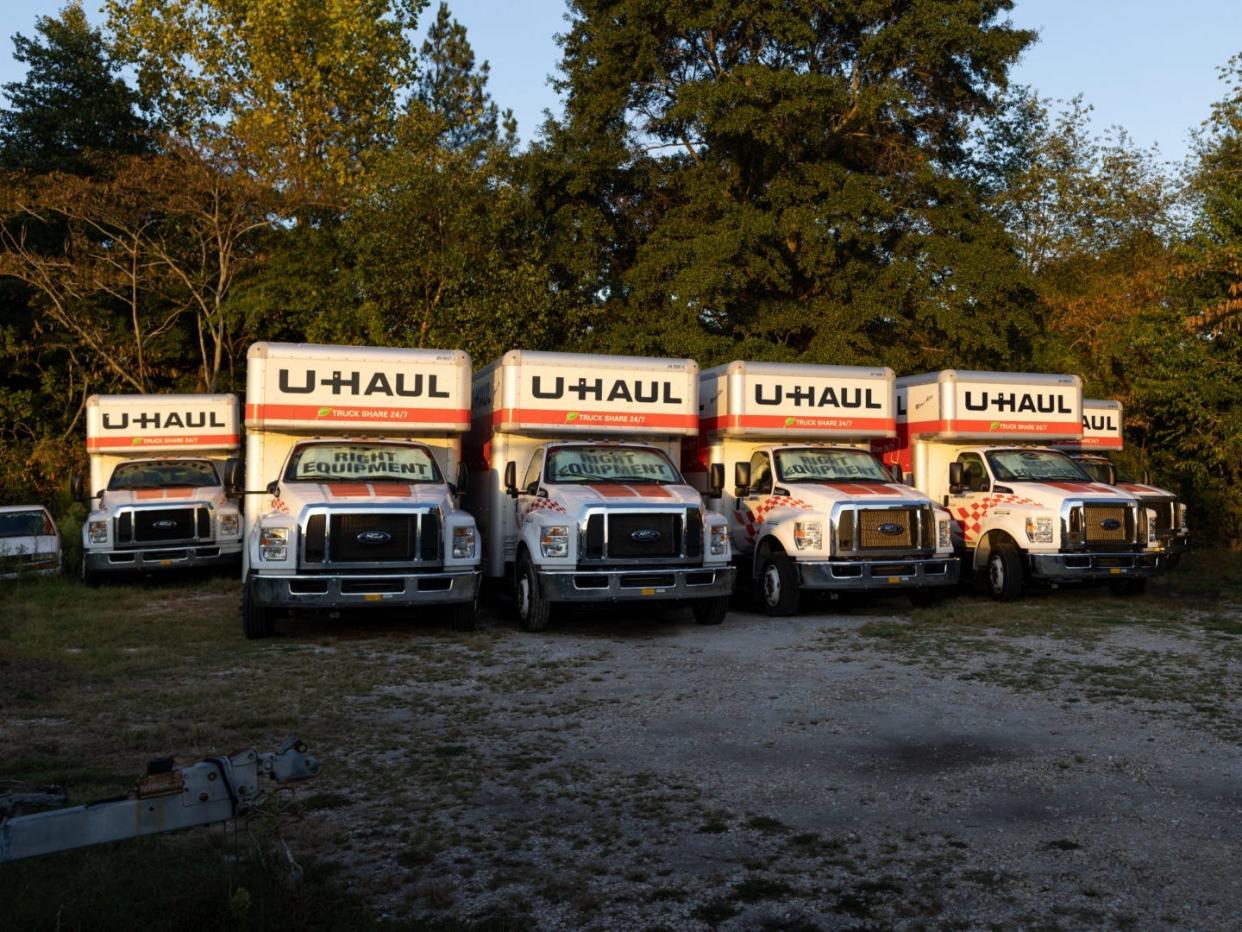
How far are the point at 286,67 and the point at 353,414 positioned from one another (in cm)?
2253

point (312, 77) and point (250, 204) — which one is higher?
point (312, 77)

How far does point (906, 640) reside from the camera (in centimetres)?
1253

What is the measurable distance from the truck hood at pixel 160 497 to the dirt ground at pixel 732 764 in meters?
5.65

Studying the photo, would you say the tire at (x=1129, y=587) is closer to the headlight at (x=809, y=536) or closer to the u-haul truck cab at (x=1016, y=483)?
the u-haul truck cab at (x=1016, y=483)

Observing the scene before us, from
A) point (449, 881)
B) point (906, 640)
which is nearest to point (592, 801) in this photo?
point (449, 881)

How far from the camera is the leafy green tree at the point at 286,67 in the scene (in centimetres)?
3266

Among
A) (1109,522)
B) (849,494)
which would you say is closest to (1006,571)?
(1109,522)

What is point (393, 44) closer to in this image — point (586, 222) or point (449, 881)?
point (586, 222)

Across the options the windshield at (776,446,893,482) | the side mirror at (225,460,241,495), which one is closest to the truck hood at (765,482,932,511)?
the windshield at (776,446,893,482)

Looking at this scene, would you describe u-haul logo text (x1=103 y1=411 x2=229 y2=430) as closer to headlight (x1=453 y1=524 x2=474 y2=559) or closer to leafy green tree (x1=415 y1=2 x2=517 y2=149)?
headlight (x1=453 y1=524 x2=474 y2=559)

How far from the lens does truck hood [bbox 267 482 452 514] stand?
1230 centimetres

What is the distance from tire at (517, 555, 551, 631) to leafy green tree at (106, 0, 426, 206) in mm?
20632

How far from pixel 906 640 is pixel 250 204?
836 inches

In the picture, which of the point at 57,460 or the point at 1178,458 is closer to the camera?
the point at 1178,458
